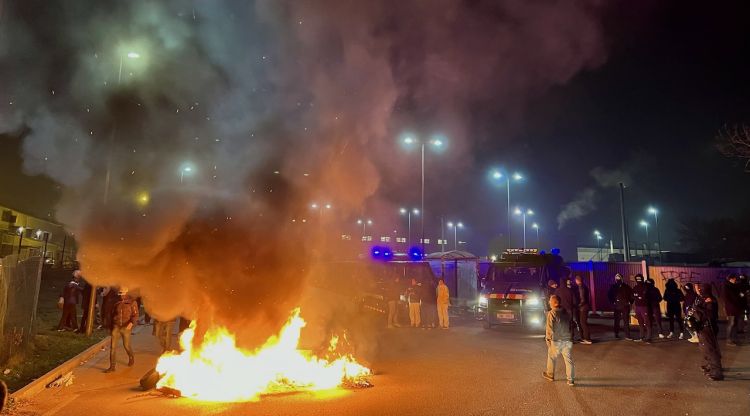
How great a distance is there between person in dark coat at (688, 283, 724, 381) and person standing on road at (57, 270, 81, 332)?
618 inches

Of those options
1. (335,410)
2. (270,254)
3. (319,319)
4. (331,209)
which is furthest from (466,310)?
(335,410)

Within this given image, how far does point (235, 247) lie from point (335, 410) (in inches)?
149

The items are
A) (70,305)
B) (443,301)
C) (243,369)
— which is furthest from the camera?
(443,301)

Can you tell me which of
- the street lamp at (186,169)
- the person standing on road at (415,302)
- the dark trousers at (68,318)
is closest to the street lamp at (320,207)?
the street lamp at (186,169)

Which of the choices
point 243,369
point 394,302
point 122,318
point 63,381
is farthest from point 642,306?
point 63,381

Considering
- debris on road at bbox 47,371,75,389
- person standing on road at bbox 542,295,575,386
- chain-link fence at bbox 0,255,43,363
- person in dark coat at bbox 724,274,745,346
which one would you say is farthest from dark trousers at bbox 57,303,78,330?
person in dark coat at bbox 724,274,745,346

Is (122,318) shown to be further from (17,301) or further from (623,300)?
(623,300)

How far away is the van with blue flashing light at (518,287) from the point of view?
14.8 metres

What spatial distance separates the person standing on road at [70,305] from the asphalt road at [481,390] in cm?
360

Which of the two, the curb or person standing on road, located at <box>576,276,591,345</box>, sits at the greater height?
person standing on road, located at <box>576,276,591,345</box>

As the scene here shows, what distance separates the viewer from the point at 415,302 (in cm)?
1608

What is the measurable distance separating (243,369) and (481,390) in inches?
161

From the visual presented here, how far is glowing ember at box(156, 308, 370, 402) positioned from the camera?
7.55 metres

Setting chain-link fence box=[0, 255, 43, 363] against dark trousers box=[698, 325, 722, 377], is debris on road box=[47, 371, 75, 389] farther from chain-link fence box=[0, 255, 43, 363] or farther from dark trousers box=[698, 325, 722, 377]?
dark trousers box=[698, 325, 722, 377]
